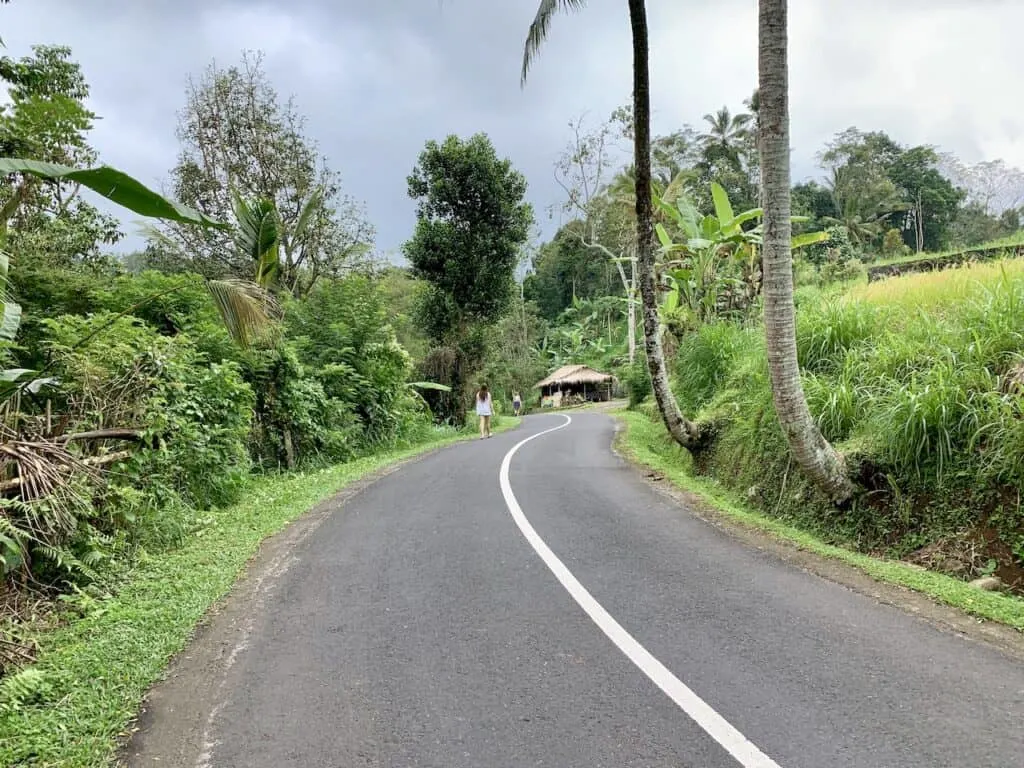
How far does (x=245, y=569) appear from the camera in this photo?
6.37 m

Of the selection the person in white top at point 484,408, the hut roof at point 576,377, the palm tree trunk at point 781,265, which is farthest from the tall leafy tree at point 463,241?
the hut roof at point 576,377

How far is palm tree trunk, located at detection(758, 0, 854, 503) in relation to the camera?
6.35 meters

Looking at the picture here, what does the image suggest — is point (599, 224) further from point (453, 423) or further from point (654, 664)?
point (654, 664)

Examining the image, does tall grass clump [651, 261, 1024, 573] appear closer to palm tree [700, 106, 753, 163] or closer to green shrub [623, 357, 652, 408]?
green shrub [623, 357, 652, 408]

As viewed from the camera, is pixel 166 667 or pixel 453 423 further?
pixel 453 423

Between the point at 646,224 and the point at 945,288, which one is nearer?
the point at 945,288

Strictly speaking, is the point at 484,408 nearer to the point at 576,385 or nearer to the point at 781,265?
the point at 781,265

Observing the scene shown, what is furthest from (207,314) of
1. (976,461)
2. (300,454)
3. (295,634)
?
(976,461)

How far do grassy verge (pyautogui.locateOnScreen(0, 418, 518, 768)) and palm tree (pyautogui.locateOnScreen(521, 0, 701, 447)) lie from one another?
6.38m

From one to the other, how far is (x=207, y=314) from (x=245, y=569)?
672 centimetres

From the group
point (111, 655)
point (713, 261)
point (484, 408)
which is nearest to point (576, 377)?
point (484, 408)

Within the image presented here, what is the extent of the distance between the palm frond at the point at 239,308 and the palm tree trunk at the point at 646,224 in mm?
5925

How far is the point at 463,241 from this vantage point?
23.8m

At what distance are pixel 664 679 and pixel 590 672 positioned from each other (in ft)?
1.42
